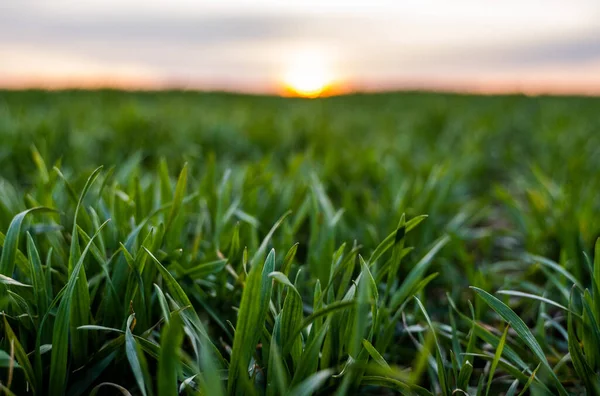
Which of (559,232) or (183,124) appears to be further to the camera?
(183,124)

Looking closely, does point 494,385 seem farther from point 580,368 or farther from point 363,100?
point 363,100

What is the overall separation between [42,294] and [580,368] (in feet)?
3.04

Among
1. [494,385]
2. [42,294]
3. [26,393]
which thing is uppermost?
[42,294]

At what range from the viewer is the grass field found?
0.82 m

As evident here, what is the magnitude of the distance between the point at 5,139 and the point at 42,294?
183 centimetres

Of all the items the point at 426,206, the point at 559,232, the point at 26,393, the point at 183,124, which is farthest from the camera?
the point at 183,124

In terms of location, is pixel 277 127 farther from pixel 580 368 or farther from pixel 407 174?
pixel 580 368

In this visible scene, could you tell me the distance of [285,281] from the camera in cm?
77

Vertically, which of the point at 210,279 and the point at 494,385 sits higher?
the point at 210,279

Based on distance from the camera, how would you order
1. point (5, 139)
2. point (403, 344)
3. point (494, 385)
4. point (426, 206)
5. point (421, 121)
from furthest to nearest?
point (421, 121) → point (5, 139) → point (426, 206) → point (403, 344) → point (494, 385)

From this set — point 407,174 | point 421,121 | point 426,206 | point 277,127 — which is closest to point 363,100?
point 421,121

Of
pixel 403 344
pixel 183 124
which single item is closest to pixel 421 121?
pixel 183 124

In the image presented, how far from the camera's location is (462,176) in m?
2.46

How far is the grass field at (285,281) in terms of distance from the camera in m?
0.82
